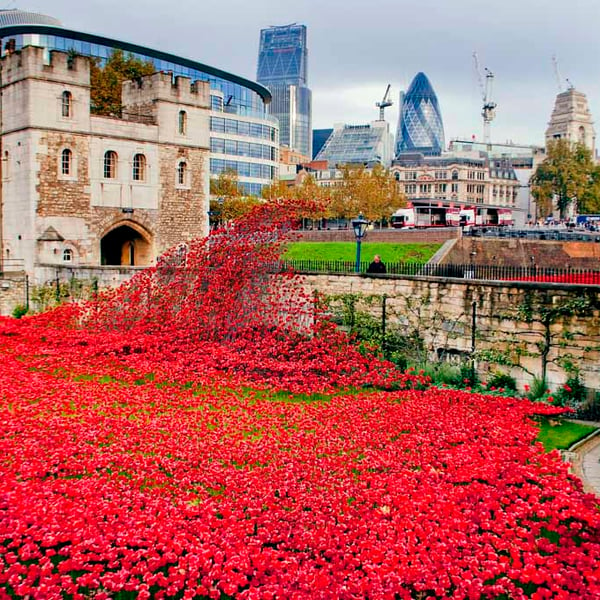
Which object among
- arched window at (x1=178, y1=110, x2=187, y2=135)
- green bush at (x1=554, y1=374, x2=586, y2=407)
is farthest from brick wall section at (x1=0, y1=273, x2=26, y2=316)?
green bush at (x1=554, y1=374, x2=586, y2=407)

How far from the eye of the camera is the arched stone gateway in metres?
35.2

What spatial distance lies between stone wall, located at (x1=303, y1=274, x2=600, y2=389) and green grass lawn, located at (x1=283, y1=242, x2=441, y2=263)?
48.7 feet

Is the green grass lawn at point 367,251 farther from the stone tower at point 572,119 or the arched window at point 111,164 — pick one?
the stone tower at point 572,119

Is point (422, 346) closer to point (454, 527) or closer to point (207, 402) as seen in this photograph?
point (207, 402)

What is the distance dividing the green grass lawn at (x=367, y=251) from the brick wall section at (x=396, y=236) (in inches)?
26.2

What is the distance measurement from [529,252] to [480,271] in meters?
19.4

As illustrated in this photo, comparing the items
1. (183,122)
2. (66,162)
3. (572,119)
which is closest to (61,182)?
(66,162)

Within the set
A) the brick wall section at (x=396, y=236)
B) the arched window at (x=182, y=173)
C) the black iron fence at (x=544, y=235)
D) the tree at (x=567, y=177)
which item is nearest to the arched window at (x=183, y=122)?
the arched window at (x=182, y=173)

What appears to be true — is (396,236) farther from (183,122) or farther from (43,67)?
(43,67)

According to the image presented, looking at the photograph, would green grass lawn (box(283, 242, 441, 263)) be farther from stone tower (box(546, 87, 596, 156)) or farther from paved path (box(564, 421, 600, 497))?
stone tower (box(546, 87, 596, 156))

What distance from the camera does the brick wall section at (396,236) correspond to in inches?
1439

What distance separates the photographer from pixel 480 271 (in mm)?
18062

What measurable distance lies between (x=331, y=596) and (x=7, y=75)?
99.4 feet

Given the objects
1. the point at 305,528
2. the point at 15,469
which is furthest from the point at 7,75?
the point at 305,528
